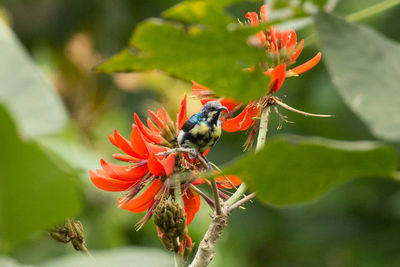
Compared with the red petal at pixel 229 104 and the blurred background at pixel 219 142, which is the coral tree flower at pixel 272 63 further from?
the blurred background at pixel 219 142

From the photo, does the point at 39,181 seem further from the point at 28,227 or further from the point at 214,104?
the point at 214,104

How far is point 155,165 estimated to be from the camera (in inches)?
32.5

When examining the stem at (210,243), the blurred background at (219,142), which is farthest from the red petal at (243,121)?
the blurred background at (219,142)

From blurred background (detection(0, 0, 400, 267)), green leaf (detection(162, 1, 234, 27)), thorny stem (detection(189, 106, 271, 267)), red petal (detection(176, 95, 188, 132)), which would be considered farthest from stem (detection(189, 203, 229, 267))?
blurred background (detection(0, 0, 400, 267))

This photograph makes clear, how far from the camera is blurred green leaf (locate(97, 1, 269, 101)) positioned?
469 millimetres

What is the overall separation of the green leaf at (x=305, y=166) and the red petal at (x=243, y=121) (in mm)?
456

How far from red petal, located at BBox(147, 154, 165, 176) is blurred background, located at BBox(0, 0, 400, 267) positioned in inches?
68.3

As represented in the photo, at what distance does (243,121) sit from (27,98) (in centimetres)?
33

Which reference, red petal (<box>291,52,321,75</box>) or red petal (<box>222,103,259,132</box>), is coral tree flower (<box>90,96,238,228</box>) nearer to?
red petal (<box>222,103,259,132</box>)

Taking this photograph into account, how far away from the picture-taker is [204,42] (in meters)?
0.47

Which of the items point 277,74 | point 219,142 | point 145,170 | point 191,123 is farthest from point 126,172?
point 219,142

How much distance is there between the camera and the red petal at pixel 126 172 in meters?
0.88

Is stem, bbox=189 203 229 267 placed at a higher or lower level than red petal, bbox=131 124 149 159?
lower

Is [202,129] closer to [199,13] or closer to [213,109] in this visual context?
[213,109]
